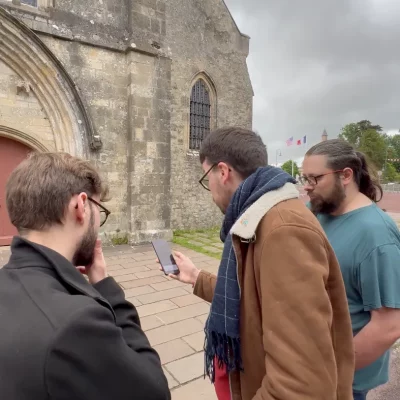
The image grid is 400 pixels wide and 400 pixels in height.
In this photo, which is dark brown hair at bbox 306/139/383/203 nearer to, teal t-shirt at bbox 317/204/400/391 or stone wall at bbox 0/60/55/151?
teal t-shirt at bbox 317/204/400/391

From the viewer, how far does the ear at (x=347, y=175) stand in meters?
1.82

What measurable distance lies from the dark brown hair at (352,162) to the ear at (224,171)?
0.81 meters

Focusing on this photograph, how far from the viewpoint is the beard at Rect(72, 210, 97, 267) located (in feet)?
3.90

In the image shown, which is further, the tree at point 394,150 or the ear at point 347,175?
the tree at point 394,150

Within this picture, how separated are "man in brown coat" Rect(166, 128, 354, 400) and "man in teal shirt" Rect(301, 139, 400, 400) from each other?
412 mm

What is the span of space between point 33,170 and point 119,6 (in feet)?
27.3

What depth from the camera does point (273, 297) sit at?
0.95 m

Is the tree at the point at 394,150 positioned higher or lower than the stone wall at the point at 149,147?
higher

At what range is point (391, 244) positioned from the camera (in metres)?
1.49

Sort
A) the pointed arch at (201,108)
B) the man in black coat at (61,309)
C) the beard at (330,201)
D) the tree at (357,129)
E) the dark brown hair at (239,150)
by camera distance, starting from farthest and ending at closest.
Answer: the tree at (357,129), the pointed arch at (201,108), the beard at (330,201), the dark brown hair at (239,150), the man in black coat at (61,309)

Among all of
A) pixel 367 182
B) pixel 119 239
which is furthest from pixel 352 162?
pixel 119 239

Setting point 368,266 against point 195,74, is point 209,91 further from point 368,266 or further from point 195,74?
point 368,266

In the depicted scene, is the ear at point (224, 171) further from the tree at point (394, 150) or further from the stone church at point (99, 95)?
the tree at point (394, 150)

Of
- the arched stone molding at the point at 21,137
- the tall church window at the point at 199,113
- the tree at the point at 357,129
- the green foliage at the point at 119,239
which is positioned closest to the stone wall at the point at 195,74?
the tall church window at the point at 199,113
